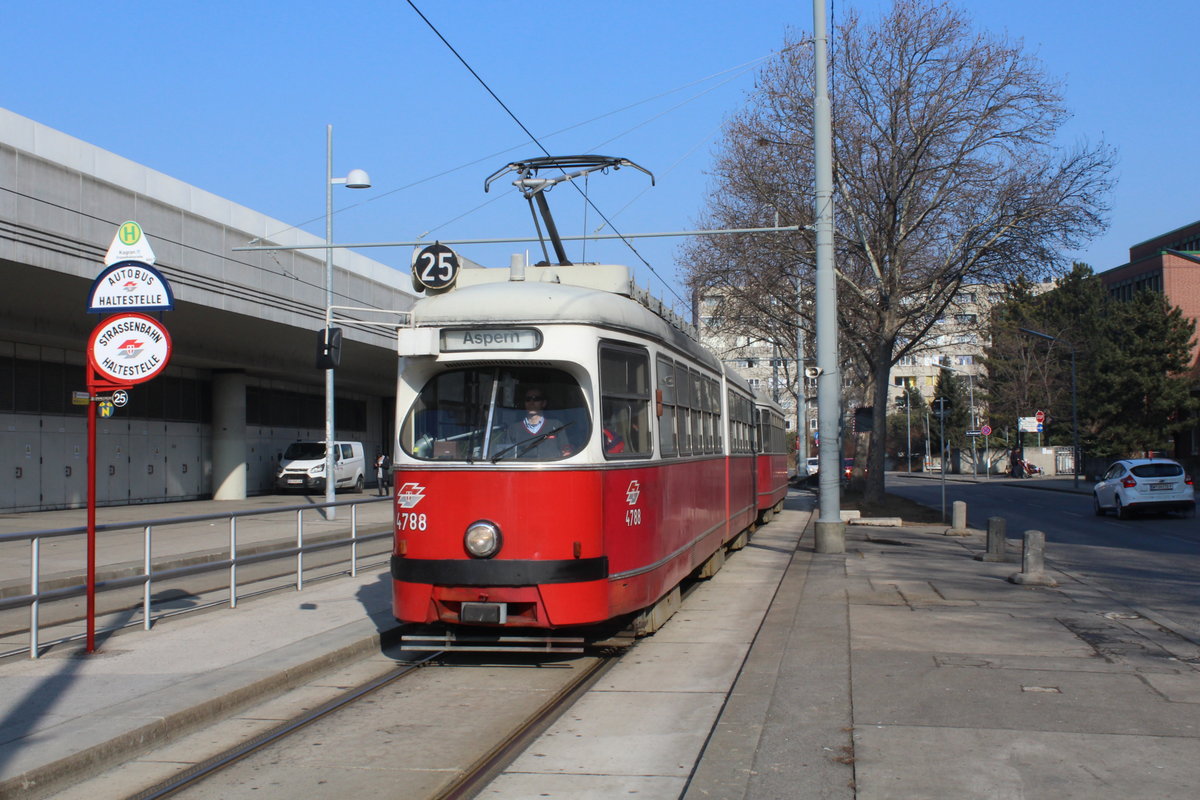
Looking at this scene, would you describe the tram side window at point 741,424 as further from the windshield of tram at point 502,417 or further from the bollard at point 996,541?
the windshield of tram at point 502,417

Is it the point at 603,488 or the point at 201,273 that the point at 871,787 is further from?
the point at 201,273

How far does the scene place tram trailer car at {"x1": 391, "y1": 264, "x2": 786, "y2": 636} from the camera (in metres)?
8.48

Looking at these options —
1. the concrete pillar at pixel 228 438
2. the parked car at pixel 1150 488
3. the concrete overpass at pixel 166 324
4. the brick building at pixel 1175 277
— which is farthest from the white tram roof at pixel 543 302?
the brick building at pixel 1175 277

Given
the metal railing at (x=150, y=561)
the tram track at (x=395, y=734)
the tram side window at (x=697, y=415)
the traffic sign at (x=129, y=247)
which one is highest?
the traffic sign at (x=129, y=247)

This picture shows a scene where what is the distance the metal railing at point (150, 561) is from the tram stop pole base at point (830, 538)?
23.1 feet

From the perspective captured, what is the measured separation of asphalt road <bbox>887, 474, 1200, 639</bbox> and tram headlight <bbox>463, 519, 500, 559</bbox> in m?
6.40

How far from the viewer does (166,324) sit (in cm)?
3011

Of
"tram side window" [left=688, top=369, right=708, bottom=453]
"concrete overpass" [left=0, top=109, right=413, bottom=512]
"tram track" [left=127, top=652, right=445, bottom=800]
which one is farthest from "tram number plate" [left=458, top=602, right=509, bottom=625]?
"concrete overpass" [left=0, top=109, right=413, bottom=512]

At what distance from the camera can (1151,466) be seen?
94.5 feet

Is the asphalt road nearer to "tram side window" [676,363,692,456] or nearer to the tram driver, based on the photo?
"tram side window" [676,363,692,456]

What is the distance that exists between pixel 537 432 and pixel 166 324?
24085 millimetres

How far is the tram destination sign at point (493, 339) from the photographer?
8.75 m

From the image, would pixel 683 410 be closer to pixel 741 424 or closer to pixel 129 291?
pixel 129 291

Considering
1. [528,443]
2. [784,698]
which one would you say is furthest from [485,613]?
[784,698]
